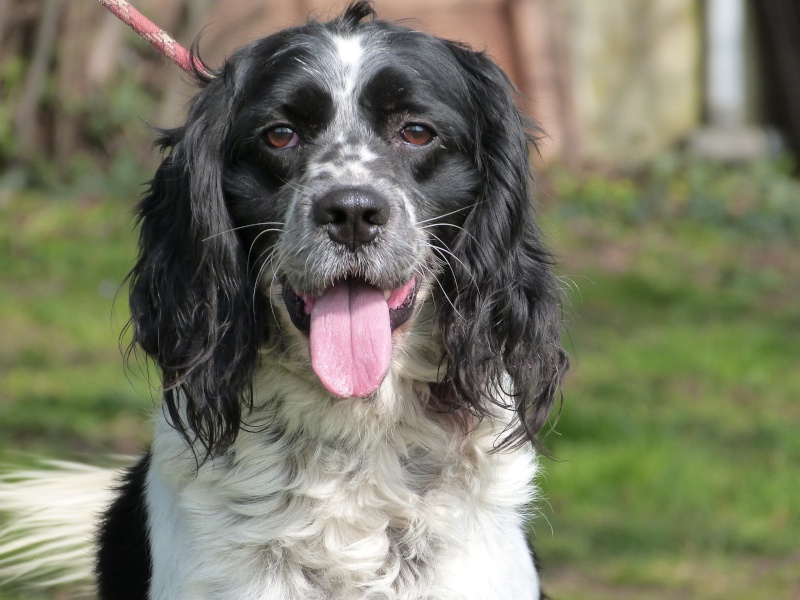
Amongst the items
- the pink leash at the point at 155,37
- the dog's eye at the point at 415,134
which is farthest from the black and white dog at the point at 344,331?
the pink leash at the point at 155,37

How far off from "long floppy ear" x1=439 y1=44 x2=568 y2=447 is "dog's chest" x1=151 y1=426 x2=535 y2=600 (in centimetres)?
19

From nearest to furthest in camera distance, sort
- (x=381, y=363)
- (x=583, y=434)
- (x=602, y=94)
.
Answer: (x=381, y=363) < (x=583, y=434) < (x=602, y=94)

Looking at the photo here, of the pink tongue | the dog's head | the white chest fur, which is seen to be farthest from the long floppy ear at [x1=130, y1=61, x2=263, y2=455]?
the pink tongue

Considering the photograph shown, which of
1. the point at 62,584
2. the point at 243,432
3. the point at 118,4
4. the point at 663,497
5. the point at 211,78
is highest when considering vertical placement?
the point at 118,4

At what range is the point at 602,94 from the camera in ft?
37.1

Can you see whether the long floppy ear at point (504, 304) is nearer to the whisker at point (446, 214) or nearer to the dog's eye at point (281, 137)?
the whisker at point (446, 214)

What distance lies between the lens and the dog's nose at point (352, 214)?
302 cm

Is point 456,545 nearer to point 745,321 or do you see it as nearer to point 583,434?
point 583,434

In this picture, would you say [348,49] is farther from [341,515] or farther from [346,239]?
[341,515]

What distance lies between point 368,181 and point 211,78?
0.62 meters

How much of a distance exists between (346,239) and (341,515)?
2.27 feet

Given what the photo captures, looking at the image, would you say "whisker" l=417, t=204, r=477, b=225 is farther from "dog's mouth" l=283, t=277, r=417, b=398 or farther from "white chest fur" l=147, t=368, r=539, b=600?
"white chest fur" l=147, t=368, r=539, b=600

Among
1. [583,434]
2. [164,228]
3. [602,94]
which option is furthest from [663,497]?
[602,94]

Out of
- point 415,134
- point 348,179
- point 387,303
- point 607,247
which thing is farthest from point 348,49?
point 607,247
